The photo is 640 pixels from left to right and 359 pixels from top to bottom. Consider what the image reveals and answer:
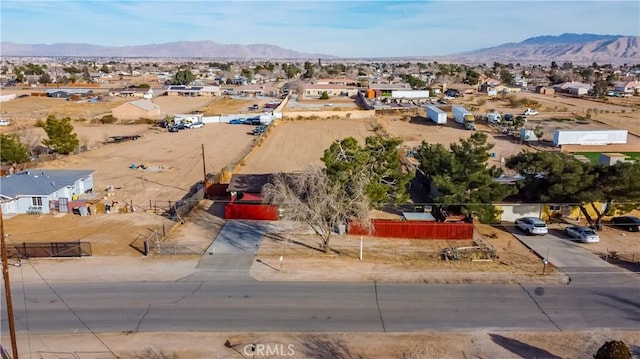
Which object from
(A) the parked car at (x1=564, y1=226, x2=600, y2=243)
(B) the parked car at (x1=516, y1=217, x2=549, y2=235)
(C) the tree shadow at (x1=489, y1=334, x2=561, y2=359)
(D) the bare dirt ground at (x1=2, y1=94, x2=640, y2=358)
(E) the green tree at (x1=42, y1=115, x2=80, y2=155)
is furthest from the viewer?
(E) the green tree at (x1=42, y1=115, x2=80, y2=155)

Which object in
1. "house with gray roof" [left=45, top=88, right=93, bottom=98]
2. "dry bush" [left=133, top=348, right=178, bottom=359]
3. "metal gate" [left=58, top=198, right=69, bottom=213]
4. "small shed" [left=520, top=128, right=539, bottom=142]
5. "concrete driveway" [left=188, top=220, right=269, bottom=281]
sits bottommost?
"dry bush" [left=133, top=348, right=178, bottom=359]

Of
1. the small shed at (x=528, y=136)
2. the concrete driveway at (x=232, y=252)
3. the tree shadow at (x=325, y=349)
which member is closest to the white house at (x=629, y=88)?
the small shed at (x=528, y=136)

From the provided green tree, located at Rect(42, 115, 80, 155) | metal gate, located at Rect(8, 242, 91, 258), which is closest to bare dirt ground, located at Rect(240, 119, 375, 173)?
metal gate, located at Rect(8, 242, 91, 258)

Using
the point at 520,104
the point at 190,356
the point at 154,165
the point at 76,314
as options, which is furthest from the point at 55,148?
the point at 520,104

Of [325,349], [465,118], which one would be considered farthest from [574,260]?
[465,118]

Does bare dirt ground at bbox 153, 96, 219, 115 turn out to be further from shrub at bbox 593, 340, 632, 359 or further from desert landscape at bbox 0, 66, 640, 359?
shrub at bbox 593, 340, 632, 359

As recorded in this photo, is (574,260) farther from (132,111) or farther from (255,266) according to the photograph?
(132,111)

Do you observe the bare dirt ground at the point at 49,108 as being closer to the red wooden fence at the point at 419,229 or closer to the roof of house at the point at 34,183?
the roof of house at the point at 34,183
